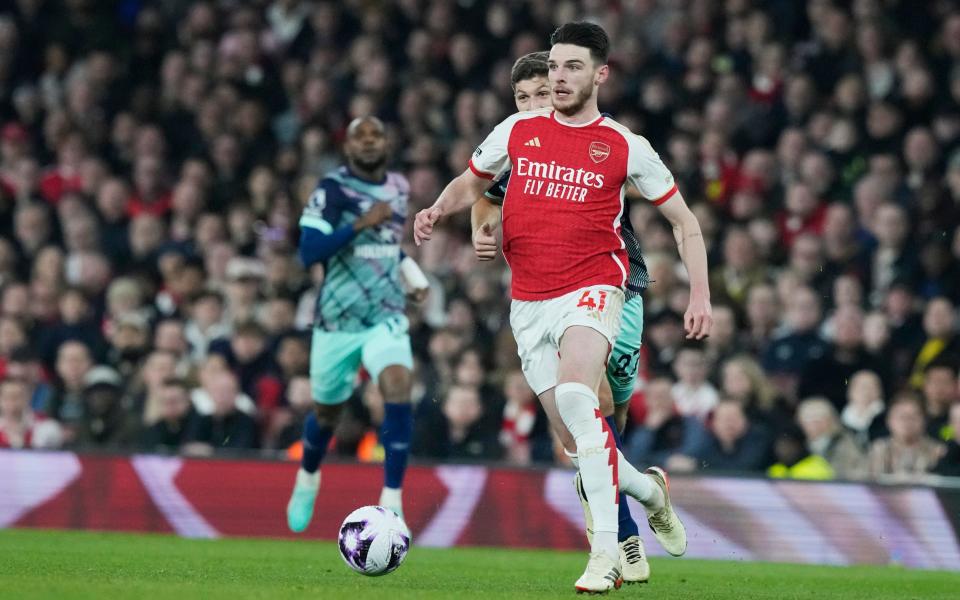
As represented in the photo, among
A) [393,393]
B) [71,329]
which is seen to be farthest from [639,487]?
[71,329]

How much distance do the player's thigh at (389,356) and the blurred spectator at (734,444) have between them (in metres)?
2.84

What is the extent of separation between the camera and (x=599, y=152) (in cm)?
779

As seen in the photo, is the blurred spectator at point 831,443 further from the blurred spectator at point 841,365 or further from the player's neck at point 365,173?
the player's neck at point 365,173

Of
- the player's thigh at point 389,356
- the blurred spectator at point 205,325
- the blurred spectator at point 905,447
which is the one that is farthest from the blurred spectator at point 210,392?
the blurred spectator at point 905,447

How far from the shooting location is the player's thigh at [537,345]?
26.0ft

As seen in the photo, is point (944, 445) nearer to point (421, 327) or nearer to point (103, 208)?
point (421, 327)

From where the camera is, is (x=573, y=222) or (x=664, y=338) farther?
(x=664, y=338)

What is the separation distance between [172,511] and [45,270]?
4.31 metres

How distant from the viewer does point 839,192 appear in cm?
1496

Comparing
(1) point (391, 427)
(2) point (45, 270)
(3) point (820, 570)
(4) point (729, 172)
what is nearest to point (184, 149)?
(2) point (45, 270)

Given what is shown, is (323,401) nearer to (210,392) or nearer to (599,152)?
(210,392)

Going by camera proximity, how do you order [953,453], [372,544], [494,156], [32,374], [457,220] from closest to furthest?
[494,156] → [372,544] → [953,453] → [32,374] → [457,220]

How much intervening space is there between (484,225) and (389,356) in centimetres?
247

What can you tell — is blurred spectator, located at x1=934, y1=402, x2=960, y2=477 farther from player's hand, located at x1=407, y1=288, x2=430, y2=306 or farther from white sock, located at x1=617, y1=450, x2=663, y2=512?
white sock, located at x1=617, y1=450, x2=663, y2=512
